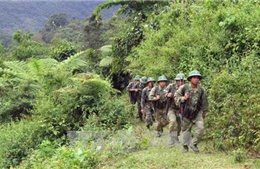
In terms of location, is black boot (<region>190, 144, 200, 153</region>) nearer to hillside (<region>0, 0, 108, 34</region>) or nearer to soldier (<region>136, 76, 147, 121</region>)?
soldier (<region>136, 76, 147, 121</region>)

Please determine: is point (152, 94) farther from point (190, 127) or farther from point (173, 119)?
point (190, 127)

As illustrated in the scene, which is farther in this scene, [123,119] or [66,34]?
[66,34]

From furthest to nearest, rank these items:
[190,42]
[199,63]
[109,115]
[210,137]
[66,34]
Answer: [66,34]
[190,42]
[199,63]
[109,115]
[210,137]

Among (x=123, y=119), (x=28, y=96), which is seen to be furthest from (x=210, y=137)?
(x=28, y=96)

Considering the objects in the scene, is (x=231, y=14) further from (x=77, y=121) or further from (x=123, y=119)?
(x=77, y=121)

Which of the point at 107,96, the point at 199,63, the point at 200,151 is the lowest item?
the point at 200,151

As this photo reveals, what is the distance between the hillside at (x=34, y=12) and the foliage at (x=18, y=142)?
9956cm

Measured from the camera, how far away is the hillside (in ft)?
378

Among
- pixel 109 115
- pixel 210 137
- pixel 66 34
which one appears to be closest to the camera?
pixel 210 137

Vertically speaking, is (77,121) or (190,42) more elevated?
(190,42)

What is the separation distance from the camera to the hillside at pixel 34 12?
115 meters

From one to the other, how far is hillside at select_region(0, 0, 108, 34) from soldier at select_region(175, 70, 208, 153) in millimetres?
102473

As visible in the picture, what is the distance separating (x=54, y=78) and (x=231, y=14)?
5.27 meters

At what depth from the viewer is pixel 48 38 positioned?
6731cm
